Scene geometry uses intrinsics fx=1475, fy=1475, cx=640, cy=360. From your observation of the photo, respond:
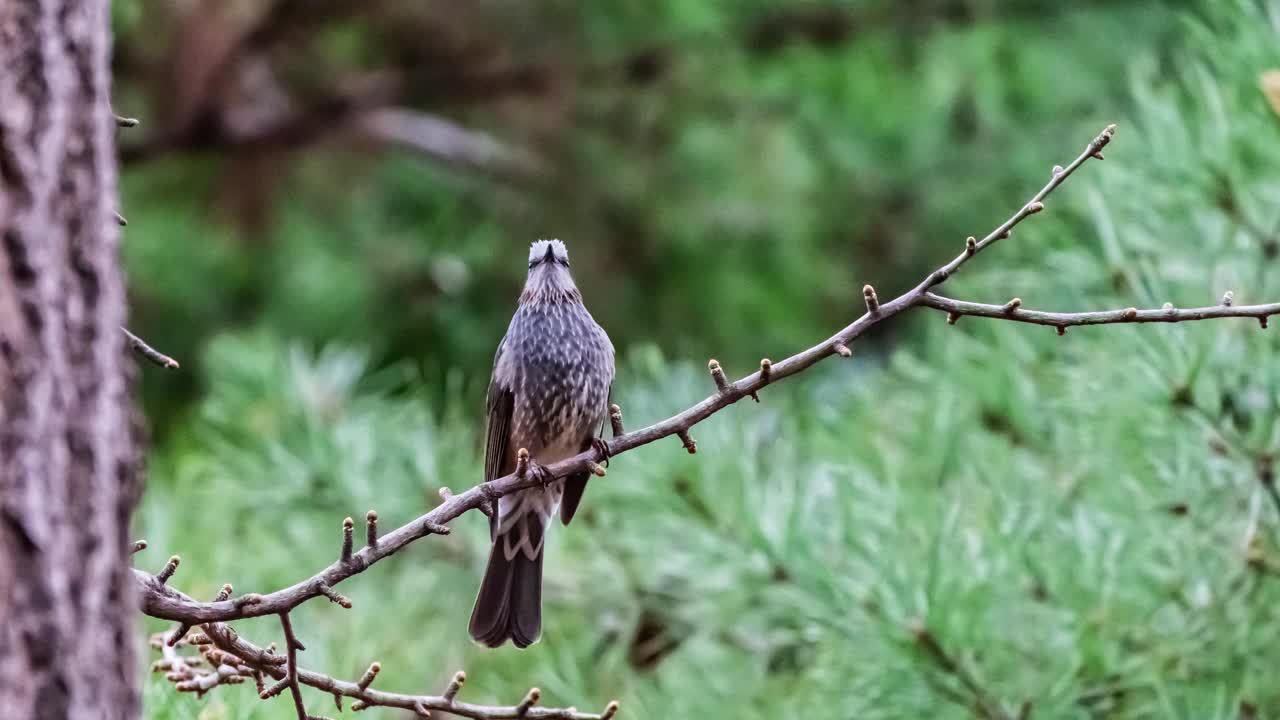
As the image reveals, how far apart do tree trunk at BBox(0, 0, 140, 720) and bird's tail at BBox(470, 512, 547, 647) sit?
1.11 metres

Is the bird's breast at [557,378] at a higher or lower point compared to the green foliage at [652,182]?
lower

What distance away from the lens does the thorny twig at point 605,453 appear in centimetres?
138

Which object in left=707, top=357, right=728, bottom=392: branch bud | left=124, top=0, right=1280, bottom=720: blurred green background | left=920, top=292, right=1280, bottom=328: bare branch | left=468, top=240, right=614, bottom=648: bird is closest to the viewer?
left=920, top=292, right=1280, bottom=328: bare branch

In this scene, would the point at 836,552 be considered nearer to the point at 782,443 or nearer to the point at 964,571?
the point at 964,571

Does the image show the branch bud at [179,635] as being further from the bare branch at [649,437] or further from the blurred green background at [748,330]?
the blurred green background at [748,330]

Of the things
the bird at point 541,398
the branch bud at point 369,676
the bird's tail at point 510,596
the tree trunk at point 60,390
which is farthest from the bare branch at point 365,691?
the bird at point 541,398

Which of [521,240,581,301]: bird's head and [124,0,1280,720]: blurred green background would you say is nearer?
[124,0,1280,720]: blurred green background

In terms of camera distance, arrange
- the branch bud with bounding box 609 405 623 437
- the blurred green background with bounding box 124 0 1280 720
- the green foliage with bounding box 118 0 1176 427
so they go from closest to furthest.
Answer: the branch bud with bounding box 609 405 623 437, the blurred green background with bounding box 124 0 1280 720, the green foliage with bounding box 118 0 1176 427

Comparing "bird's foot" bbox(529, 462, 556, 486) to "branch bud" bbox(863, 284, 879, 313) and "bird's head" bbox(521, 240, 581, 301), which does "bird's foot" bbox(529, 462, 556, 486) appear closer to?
"branch bud" bbox(863, 284, 879, 313)

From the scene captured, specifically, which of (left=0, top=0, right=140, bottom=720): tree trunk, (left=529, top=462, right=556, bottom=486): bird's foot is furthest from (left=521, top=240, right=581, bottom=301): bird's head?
(left=0, top=0, right=140, bottom=720): tree trunk

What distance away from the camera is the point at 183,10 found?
16.8 ft

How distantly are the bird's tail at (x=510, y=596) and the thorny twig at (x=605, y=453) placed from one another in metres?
0.63

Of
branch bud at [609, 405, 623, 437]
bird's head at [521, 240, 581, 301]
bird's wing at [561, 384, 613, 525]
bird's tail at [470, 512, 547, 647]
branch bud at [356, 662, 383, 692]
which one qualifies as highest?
bird's head at [521, 240, 581, 301]

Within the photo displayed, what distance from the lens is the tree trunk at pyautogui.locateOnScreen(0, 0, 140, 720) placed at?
1.06 meters
